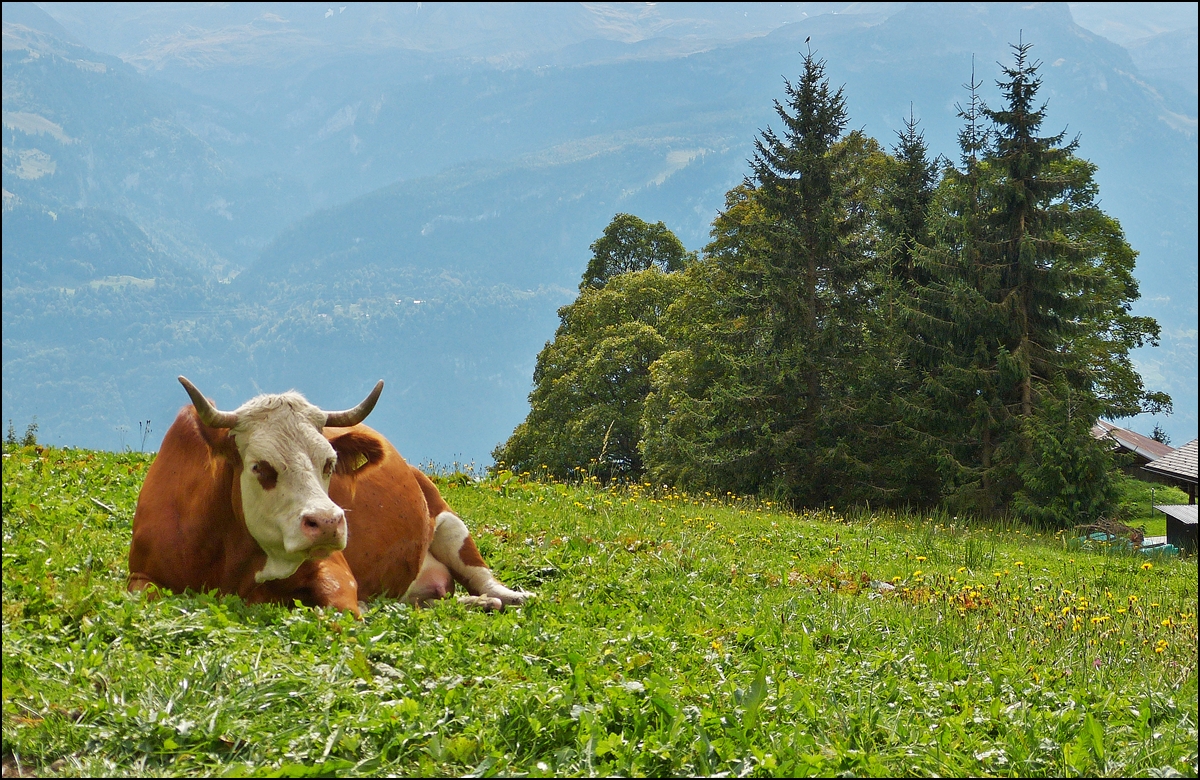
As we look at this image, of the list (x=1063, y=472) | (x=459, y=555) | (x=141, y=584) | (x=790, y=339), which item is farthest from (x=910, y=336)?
(x=141, y=584)

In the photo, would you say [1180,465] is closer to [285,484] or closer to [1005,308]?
[1005,308]

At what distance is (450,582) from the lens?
7.01 m

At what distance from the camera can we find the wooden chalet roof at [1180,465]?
21.1 meters

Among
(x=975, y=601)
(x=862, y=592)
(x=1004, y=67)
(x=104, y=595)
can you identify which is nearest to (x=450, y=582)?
(x=104, y=595)

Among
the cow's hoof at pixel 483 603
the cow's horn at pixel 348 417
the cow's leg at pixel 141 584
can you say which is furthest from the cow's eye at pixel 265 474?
the cow's hoof at pixel 483 603

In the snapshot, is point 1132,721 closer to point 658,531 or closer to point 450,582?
point 450,582

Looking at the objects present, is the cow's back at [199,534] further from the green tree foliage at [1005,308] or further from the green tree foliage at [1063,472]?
the green tree foliage at [1005,308]

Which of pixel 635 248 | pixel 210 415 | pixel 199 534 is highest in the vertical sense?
pixel 635 248

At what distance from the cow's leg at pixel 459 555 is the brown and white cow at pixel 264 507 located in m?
0.50

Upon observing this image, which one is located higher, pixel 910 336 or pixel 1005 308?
pixel 1005 308

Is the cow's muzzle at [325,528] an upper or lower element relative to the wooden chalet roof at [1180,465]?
lower

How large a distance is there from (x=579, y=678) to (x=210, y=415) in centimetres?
266

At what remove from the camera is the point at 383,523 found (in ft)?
21.5

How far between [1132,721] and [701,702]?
225cm
